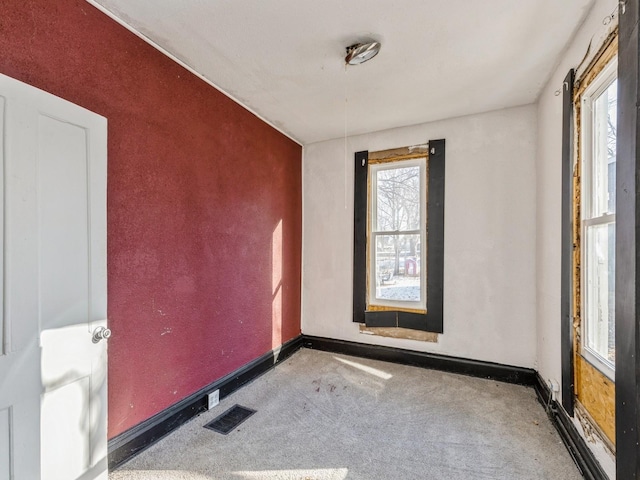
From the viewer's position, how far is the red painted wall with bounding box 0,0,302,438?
5.28 ft

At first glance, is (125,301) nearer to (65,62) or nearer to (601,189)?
(65,62)

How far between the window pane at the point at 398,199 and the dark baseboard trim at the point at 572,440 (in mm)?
1883

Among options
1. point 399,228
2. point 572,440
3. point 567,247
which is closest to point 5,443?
point 572,440

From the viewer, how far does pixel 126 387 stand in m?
1.87

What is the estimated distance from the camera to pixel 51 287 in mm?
1388

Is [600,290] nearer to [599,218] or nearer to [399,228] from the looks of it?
[599,218]

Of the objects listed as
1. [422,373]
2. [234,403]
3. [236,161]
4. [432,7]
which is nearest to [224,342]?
[234,403]

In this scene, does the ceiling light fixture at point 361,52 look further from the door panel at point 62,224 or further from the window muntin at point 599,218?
the door panel at point 62,224

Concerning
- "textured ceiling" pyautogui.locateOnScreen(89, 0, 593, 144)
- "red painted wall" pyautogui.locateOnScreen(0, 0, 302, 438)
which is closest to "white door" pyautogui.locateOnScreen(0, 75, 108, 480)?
"red painted wall" pyautogui.locateOnScreen(0, 0, 302, 438)

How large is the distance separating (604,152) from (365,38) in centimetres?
158

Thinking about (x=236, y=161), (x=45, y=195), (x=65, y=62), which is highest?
(x=65, y=62)

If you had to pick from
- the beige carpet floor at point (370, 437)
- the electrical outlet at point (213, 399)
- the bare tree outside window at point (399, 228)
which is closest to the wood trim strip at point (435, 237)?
the bare tree outside window at point (399, 228)

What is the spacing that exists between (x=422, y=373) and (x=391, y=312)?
68 cm

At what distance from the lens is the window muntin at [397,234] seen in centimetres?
342
